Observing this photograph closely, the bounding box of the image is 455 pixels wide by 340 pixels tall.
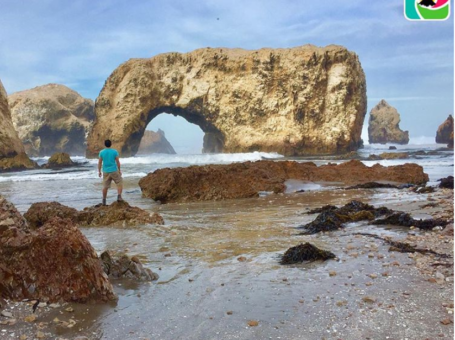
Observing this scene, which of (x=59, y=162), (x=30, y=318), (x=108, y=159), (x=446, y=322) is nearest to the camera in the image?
(x=446, y=322)

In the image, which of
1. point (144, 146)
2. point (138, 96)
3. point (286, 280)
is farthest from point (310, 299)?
point (144, 146)

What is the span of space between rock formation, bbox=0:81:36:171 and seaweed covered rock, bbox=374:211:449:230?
1331 inches

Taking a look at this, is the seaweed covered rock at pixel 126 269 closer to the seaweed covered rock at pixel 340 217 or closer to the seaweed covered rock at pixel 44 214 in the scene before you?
the seaweed covered rock at pixel 340 217

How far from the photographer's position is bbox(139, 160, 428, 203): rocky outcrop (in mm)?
10789

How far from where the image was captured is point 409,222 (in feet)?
19.2

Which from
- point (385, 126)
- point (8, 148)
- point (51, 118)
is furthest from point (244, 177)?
point (385, 126)

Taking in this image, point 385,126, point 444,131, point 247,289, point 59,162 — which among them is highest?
point 385,126

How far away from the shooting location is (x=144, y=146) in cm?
13425

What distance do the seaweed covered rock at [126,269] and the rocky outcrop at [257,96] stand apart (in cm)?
4421

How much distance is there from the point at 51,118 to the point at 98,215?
78.3m

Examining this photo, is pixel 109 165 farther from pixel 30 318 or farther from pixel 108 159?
pixel 30 318

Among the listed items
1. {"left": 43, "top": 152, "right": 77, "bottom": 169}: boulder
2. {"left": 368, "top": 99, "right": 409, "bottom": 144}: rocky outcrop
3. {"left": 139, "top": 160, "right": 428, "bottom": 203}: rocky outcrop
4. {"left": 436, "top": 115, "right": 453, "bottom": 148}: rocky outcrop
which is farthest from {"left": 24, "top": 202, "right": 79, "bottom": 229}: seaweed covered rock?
{"left": 368, "top": 99, "right": 409, "bottom": 144}: rocky outcrop

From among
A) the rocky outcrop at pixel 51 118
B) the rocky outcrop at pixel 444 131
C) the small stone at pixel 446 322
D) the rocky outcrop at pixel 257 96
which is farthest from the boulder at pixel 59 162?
the rocky outcrop at pixel 444 131

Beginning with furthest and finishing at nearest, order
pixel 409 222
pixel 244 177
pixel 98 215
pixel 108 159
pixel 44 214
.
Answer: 1. pixel 244 177
2. pixel 108 159
3. pixel 44 214
4. pixel 98 215
5. pixel 409 222
